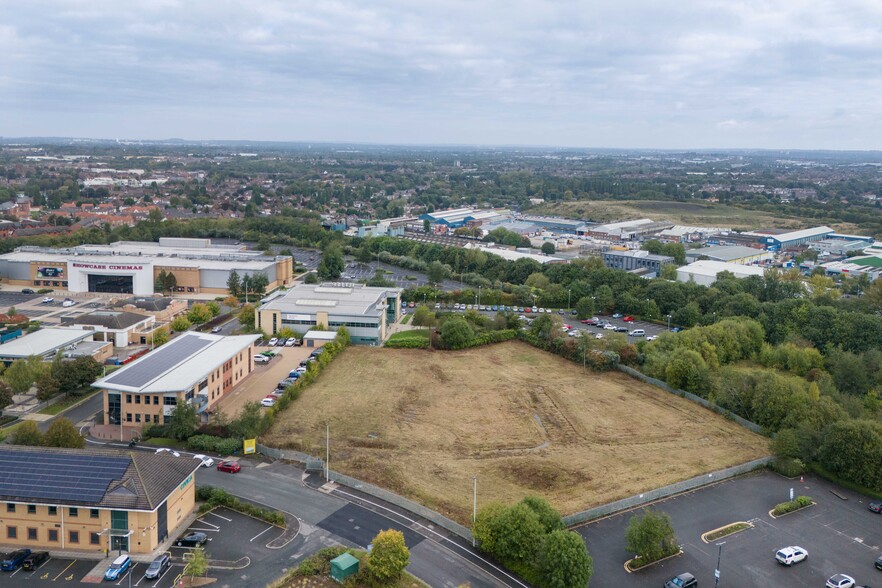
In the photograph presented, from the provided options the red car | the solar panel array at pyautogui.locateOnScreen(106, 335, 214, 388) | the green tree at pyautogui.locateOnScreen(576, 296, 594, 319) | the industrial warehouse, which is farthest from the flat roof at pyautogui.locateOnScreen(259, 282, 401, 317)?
the red car

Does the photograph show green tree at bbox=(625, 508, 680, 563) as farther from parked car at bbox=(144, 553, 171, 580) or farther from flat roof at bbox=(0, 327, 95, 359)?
flat roof at bbox=(0, 327, 95, 359)

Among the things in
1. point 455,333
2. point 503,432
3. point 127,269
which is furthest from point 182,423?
point 127,269

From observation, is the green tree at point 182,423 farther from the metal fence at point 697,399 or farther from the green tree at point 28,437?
the metal fence at point 697,399

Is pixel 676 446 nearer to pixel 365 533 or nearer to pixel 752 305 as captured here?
pixel 365 533

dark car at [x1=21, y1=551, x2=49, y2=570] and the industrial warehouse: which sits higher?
the industrial warehouse

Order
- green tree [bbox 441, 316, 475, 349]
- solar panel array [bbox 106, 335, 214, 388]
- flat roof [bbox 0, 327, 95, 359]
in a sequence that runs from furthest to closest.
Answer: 1. green tree [bbox 441, 316, 475, 349]
2. flat roof [bbox 0, 327, 95, 359]
3. solar panel array [bbox 106, 335, 214, 388]

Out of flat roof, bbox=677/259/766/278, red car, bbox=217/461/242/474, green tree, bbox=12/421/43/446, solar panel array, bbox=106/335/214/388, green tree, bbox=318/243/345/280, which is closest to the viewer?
green tree, bbox=12/421/43/446

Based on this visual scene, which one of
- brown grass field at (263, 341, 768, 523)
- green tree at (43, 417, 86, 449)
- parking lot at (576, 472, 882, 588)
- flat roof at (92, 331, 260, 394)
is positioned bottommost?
parking lot at (576, 472, 882, 588)
